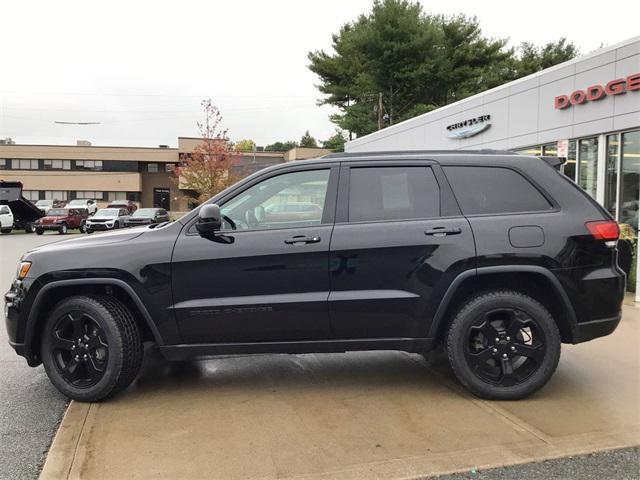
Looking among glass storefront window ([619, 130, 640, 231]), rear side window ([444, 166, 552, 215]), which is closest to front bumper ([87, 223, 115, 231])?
glass storefront window ([619, 130, 640, 231])

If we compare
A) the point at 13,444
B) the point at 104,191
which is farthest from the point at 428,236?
the point at 104,191

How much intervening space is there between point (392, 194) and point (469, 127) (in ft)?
47.6

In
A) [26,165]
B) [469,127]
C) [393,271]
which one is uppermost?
[26,165]

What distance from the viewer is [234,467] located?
3066 mm

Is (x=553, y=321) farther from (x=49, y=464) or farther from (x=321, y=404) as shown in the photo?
(x=49, y=464)

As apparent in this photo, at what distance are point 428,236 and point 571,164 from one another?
10521 mm

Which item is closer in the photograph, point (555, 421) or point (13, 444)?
point (13, 444)

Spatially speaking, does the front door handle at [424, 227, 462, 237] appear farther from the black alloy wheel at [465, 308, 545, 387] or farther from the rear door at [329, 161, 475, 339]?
the black alloy wheel at [465, 308, 545, 387]

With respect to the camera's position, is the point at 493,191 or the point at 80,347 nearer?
the point at 80,347

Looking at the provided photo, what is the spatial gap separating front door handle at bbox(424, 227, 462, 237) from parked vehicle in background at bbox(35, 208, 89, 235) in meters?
29.6

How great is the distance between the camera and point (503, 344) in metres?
3.94

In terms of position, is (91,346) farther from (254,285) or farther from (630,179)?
(630,179)

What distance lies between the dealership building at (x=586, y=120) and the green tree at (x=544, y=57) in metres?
17.5

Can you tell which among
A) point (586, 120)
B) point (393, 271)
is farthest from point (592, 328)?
point (586, 120)
